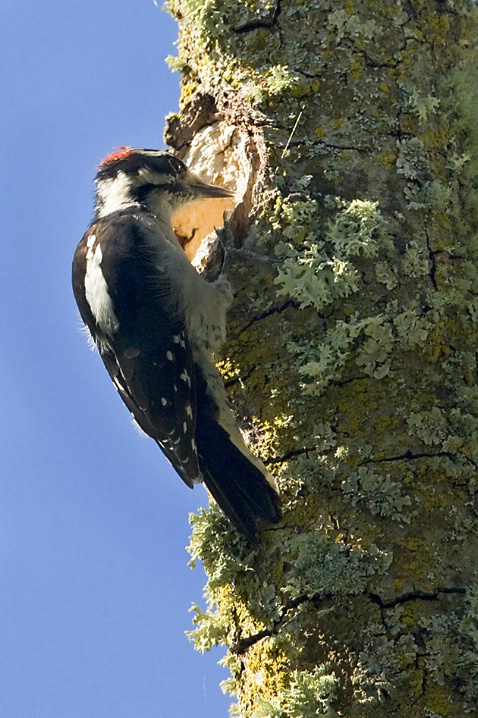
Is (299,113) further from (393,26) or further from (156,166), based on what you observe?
(156,166)

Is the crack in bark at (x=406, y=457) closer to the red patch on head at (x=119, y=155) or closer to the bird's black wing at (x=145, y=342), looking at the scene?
the bird's black wing at (x=145, y=342)

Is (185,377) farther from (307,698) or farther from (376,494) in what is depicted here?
(307,698)

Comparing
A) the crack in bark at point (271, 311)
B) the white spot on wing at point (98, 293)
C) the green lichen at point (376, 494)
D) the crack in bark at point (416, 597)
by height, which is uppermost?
the white spot on wing at point (98, 293)

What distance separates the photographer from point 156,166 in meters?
4.00

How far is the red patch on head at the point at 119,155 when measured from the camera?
4208 millimetres

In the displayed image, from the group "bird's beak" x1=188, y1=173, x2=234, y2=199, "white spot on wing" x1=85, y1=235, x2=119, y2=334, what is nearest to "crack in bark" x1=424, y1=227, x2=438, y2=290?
"bird's beak" x1=188, y1=173, x2=234, y2=199

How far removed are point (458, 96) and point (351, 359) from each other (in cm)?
104

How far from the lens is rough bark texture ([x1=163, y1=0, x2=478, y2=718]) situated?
257cm

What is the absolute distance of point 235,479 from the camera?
2.98 metres

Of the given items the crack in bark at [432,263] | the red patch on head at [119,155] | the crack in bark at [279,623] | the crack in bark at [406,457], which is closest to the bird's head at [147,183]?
the red patch on head at [119,155]

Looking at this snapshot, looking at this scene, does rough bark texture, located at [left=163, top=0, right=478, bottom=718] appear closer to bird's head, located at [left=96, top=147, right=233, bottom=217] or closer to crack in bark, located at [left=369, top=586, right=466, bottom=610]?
crack in bark, located at [left=369, top=586, right=466, bottom=610]

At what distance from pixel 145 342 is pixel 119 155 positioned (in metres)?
1.04

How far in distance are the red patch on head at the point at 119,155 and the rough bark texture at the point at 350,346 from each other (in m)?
0.48

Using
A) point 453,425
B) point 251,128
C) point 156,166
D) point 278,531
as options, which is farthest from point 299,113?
point 278,531
